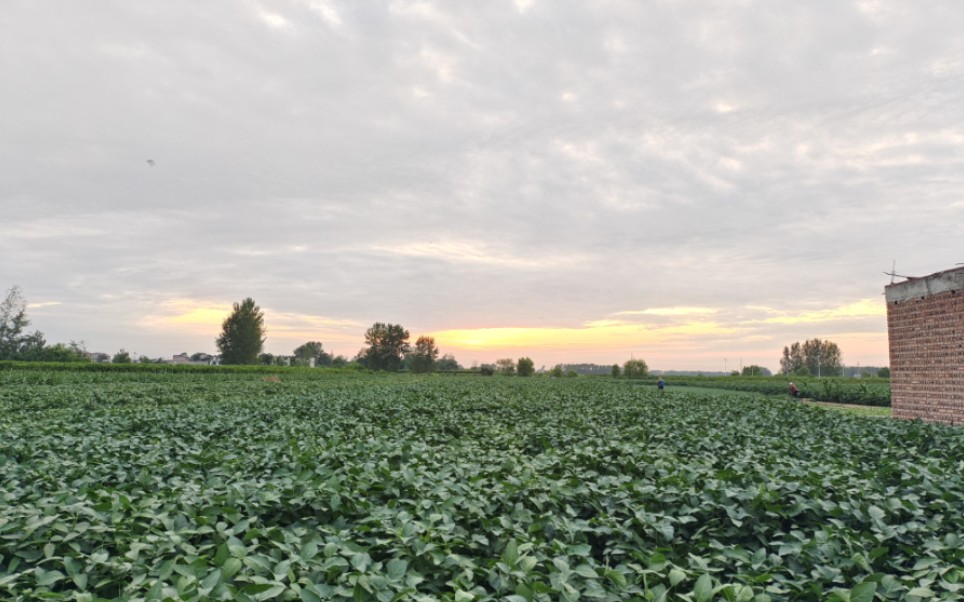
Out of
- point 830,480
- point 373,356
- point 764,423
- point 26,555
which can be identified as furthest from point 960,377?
point 373,356

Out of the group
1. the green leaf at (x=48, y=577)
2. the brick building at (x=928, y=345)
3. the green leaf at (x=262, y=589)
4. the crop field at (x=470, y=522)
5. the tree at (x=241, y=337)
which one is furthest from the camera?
the tree at (x=241, y=337)

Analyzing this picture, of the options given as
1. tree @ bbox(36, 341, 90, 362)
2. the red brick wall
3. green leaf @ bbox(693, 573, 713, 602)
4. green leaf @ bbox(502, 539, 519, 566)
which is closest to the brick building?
the red brick wall

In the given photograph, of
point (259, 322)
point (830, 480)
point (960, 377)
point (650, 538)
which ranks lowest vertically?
point (650, 538)

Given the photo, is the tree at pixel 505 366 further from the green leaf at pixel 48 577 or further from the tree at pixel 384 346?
the green leaf at pixel 48 577

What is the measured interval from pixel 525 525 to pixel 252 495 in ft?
6.20

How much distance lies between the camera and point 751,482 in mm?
4531

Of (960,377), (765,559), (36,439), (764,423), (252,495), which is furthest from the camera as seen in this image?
(960,377)

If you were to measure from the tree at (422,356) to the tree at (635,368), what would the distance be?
114 ft

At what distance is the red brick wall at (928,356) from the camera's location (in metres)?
11.3

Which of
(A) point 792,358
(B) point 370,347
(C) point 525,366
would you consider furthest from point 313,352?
(A) point 792,358

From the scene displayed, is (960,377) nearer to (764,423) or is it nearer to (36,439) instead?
(764,423)

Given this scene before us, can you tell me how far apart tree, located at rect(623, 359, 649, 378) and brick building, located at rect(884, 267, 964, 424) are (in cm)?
6666

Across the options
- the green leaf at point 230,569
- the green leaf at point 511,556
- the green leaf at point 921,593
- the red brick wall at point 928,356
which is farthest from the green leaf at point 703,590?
the red brick wall at point 928,356

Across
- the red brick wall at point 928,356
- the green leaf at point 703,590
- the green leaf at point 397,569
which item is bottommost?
the green leaf at point 397,569
